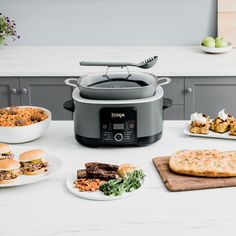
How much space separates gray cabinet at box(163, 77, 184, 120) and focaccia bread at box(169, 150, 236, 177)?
1.54 metres

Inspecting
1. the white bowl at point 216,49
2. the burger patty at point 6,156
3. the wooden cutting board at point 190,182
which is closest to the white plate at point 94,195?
the wooden cutting board at point 190,182

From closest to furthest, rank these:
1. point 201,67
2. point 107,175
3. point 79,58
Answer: point 107,175 < point 201,67 < point 79,58

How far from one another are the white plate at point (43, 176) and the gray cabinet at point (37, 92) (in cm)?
159

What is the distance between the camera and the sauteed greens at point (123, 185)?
187 centimetres

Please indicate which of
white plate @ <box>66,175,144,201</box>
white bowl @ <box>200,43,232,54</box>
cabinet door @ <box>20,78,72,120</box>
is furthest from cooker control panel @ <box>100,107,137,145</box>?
white bowl @ <box>200,43,232,54</box>

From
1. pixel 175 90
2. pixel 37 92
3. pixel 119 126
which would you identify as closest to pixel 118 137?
pixel 119 126

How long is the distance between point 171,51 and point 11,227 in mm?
2618

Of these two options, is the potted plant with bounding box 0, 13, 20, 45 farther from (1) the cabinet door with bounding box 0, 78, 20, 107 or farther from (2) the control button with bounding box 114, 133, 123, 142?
(2) the control button with bounding box 114, 133, 123, 142

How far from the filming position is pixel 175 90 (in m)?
3.65

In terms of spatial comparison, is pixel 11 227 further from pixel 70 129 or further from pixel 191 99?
pixel 191 99

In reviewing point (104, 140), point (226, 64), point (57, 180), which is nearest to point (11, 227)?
point (57, 180)

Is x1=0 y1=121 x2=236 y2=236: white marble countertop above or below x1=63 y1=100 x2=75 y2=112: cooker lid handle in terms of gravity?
below

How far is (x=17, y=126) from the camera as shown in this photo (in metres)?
2.29

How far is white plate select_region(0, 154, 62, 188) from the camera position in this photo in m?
1.95
